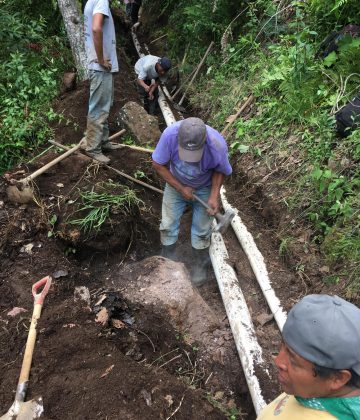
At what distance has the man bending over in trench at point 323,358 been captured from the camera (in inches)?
53.8

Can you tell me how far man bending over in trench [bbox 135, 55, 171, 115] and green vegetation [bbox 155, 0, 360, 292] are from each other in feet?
2.90

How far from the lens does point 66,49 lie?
24.5 ft

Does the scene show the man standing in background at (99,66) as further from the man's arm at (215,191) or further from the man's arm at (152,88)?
the man's arm at (152,88)

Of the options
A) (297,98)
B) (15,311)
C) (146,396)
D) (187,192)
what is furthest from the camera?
(297,98)

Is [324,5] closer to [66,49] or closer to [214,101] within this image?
[214,101]

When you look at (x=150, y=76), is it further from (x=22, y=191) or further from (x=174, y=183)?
(x=174, y=183)

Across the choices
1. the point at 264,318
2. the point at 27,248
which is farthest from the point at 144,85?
the point at 264,318

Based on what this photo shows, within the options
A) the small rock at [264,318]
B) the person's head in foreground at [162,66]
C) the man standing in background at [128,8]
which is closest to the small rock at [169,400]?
the small rock at [264,318]

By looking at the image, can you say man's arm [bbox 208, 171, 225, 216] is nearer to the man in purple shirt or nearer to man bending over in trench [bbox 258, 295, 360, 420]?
the man in purple shirt

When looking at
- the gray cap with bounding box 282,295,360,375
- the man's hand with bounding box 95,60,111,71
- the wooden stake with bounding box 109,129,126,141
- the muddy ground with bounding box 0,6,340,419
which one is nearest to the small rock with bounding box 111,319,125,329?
the muddy ground with bounding box 0,6,340,419

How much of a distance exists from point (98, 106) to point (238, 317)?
3179 millimetres

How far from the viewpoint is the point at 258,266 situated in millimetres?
4258

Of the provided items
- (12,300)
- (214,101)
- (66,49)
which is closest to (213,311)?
(12,300)

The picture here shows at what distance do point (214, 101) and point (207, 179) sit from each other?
3.81 m
